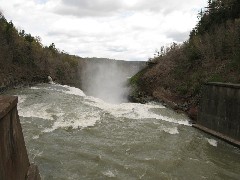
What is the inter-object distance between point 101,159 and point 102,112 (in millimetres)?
7082

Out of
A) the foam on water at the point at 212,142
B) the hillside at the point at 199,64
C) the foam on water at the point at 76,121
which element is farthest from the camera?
the hillside at the point at 199,64

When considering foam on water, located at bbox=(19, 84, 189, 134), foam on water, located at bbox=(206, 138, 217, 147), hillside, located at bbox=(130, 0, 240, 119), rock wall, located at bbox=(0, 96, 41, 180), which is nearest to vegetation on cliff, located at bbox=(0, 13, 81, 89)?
hillside, located at bbox=(130, 0, 240, 119)

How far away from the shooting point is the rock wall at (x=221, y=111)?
1365cm

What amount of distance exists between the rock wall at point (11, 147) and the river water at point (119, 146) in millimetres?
2904

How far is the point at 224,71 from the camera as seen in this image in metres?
19.7

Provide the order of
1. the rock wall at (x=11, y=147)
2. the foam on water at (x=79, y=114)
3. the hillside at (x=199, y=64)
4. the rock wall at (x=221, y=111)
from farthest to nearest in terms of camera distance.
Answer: the hillside at (x=199, y=64)
the foam on water at (x=79, y=114)
the rock wall at (x=221, y=111)
the rock wall at (x=11, y=147)

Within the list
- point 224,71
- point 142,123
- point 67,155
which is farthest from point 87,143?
point 224,71

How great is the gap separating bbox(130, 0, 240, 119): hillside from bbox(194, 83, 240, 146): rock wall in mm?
2150

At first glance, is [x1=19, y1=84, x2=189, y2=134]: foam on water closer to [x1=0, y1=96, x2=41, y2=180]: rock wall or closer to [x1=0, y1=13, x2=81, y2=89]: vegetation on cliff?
[x1=0, y1=96, x2=41, y2=180]: rock wall

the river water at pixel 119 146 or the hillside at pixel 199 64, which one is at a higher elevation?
the hillside at pixel 199 64

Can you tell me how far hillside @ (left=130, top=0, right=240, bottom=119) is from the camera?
2055cm

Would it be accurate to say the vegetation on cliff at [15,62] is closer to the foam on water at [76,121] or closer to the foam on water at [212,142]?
the foam on water at [76,121]

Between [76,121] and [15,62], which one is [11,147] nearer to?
[76,121]

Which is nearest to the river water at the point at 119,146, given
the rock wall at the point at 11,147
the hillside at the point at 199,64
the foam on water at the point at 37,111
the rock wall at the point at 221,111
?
the foam on water at the point at 37,111
